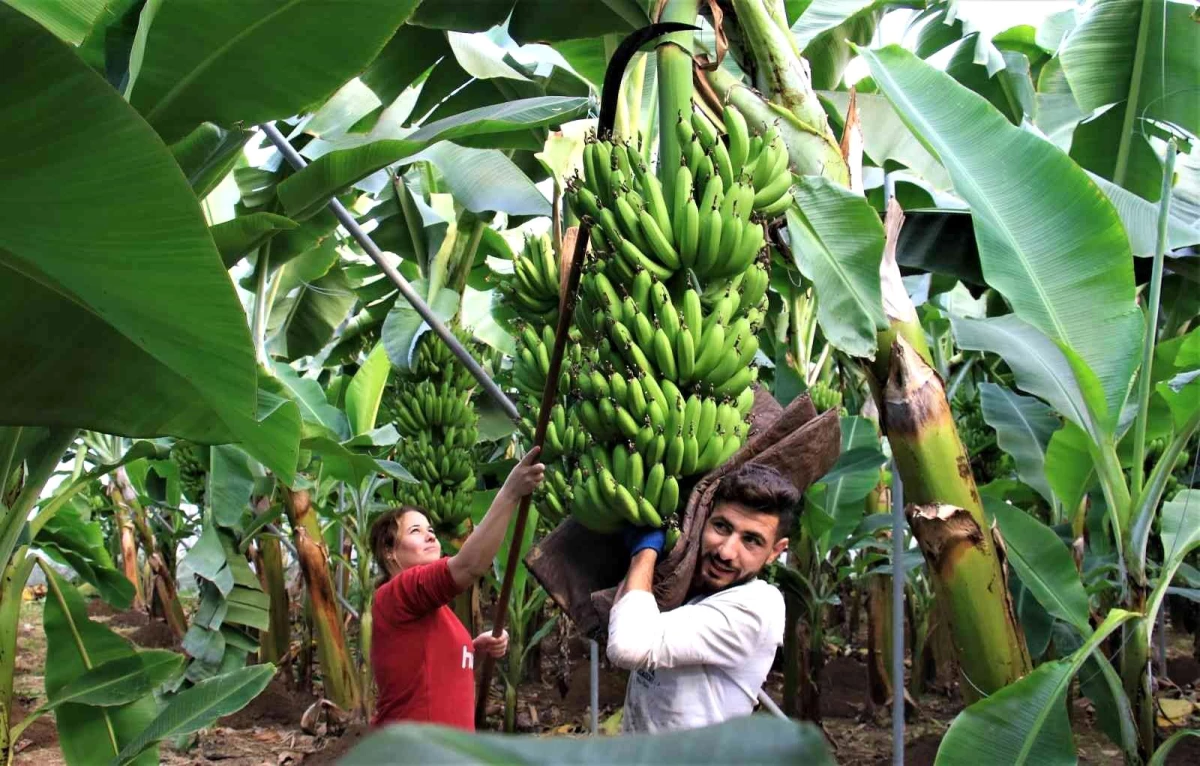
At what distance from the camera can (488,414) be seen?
4176mm

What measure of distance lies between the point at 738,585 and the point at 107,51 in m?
1.51

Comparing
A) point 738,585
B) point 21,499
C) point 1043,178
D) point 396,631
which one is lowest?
point 396,631

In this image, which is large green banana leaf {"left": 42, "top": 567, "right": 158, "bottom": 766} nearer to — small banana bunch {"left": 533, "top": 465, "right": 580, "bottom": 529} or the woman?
the woman

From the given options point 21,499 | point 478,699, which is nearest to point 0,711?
point 21,499

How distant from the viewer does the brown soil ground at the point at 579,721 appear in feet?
13.7

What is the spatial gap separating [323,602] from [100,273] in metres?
3.16

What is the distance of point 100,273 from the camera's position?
1.31 metres

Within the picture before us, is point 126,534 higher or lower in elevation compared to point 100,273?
lower

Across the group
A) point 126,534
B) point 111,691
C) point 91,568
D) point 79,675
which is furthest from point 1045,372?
point 126,534

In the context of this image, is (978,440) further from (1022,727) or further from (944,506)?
(944,506)

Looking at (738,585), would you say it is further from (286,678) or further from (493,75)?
(286,678)

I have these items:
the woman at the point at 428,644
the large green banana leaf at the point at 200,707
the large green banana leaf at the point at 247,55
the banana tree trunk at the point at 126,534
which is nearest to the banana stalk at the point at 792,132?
the large green banana leaf at the point at 247,55

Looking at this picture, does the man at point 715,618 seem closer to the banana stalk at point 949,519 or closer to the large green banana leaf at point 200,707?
the banana stalk at point 949,519

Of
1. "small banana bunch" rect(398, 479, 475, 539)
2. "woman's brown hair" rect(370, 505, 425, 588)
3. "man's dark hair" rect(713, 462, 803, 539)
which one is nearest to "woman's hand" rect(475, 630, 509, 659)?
"woman's brown hair" rect(370, 505, 425, 588)
